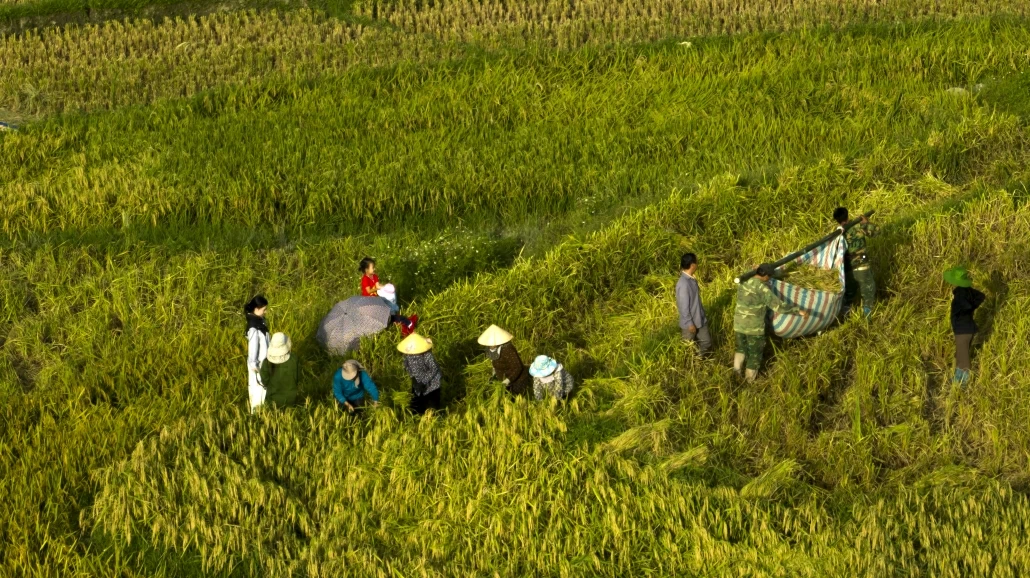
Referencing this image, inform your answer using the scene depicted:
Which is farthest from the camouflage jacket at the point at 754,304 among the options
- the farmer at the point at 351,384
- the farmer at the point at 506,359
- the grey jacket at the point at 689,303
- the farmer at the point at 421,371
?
the farmer at the point at 351,384

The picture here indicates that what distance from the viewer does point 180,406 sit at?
8.64 m

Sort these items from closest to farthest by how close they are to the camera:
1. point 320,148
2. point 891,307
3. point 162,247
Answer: point 891,307, point 162,247, point 320,148

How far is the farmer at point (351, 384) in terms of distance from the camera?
27.0 feet

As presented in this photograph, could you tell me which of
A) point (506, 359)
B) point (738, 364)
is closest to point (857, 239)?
point (738, 364)

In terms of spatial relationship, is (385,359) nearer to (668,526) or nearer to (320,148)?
(668,526)

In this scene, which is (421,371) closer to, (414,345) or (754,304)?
(414,345)

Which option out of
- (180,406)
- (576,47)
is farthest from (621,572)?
(576,47)

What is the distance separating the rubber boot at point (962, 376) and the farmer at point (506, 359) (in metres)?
2.66

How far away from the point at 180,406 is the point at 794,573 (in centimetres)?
392

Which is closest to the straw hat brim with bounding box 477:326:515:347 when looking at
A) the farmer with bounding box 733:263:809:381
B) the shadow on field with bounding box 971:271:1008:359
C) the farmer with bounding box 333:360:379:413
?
the farmer with bounding box 333:360:379:413

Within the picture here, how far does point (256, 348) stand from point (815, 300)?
3.47m

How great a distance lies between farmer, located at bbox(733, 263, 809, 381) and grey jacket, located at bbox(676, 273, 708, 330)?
0.74 ft

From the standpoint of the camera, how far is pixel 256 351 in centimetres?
832

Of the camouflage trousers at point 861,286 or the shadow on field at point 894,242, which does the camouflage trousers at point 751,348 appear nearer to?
the camouflage trousers at point 861,286
